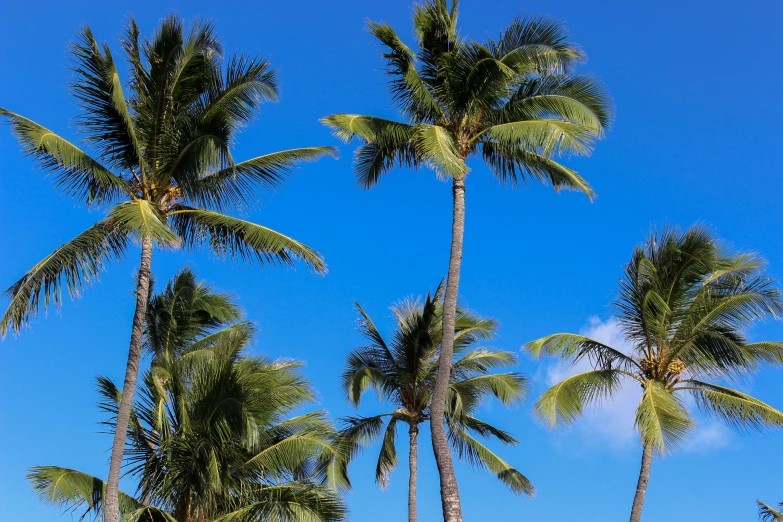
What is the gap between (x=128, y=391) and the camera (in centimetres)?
1508

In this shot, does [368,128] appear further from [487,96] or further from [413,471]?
[413,471]

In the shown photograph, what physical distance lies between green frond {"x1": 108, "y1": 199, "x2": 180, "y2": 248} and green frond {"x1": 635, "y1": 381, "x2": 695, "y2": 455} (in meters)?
9.15

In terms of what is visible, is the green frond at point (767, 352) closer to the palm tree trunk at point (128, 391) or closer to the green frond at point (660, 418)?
the green frond at point (660, 418)

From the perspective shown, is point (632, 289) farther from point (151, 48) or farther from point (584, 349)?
point (151, 48)

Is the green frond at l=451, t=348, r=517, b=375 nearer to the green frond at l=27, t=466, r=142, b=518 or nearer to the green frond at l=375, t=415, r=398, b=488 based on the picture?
the green frond at l=375, t=415, r=398, b=488

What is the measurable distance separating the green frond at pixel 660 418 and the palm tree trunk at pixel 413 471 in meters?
7.22

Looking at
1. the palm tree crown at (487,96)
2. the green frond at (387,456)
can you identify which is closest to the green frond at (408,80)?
the palm tree crown at (487,96)

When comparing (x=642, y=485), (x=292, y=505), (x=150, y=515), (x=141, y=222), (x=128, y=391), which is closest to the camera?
(x=141, y=222)

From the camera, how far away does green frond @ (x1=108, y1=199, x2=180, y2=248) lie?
47.4ft

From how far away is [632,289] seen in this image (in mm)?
19781

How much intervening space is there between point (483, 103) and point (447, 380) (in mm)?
5480

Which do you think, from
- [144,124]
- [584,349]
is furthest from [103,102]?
[584,349]

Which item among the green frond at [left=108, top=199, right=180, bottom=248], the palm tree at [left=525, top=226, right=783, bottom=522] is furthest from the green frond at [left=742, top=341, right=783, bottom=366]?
the green frond at [left=108, top=199, right=180, bottom=248]

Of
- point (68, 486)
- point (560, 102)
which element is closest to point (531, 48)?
point (560, 102)
